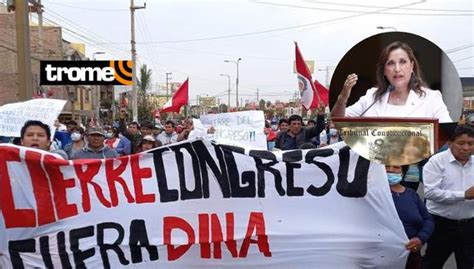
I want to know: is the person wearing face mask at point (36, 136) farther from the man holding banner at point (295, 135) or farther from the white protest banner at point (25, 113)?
the man holding banner at point (295, 135)

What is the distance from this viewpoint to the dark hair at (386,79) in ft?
9.92

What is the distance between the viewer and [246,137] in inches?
317

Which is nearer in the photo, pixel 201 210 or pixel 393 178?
pixel 201 210

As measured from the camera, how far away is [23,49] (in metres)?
7.53

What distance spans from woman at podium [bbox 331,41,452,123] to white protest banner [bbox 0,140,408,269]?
0.48 metres

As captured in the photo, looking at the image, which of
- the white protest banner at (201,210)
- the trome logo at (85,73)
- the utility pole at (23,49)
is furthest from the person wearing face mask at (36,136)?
the trome logo at (85,73)

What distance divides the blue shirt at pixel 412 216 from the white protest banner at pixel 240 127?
3.98 metres

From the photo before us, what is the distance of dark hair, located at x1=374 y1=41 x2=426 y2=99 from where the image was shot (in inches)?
119

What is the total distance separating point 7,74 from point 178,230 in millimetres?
38920

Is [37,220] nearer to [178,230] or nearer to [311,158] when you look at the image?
[178,230]

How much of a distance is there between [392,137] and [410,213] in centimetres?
99

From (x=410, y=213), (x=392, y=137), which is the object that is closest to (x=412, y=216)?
(x=410, y=213)

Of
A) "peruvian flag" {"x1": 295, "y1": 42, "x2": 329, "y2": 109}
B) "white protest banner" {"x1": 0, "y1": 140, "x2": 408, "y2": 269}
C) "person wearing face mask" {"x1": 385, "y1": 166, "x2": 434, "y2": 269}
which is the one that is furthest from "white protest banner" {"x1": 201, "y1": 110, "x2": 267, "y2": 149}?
"white protest banner" {"x1": 0, "y1": 140, "x2": 408, "y2": 269}

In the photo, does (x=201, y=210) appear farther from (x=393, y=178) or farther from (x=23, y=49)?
(x=23, y=49)
